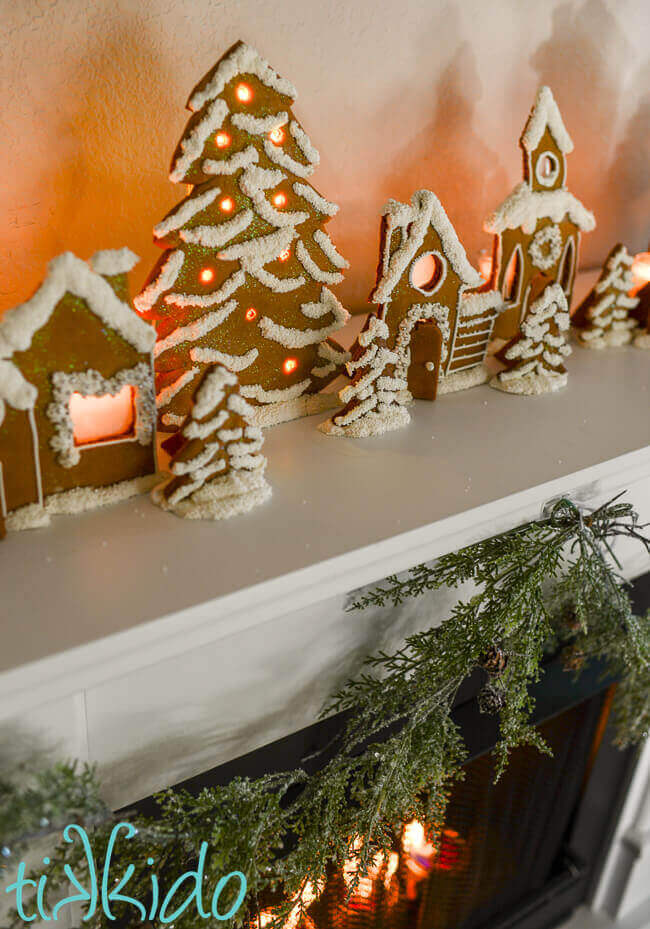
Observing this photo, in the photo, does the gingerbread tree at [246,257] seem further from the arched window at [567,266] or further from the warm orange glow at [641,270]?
the warm orange glow at [641,270]

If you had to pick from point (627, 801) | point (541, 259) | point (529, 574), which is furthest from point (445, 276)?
point (627, 801)

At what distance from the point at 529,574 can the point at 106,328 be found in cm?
49

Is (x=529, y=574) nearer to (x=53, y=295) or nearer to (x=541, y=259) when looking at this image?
(x=541, y=259)

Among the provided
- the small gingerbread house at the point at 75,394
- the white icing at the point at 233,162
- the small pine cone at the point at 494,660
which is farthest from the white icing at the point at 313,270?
the small pine cone at the point at 494,660

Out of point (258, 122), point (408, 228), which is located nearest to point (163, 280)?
point (258, 122)

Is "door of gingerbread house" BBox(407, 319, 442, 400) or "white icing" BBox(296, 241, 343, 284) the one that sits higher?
"white icing" BBox(296, 241, 343, 284)

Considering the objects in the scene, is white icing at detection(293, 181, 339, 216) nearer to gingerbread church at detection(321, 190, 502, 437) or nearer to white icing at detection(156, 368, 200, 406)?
gingerbread church at detection(321, 190, 502, 437)

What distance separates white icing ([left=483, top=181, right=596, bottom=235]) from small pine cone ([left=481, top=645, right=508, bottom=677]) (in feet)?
1.59

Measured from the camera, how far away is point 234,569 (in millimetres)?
634

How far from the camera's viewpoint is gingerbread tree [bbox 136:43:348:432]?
680mm

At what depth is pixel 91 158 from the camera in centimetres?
79

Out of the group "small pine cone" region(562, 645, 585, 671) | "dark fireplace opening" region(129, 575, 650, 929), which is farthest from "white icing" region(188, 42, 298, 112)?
"small pine cone" region(562, 645, 585, 671)

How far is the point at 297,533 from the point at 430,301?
327 millimetres

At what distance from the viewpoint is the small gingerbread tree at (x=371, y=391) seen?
2.58 ft
